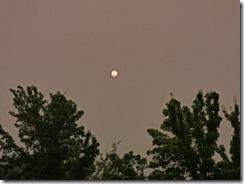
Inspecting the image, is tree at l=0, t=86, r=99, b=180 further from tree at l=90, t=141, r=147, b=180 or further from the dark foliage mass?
tree at l=90, t=141, r=147, b=180

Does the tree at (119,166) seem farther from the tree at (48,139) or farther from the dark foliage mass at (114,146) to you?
the tree at (48,139)

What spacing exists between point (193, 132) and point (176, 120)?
46cm

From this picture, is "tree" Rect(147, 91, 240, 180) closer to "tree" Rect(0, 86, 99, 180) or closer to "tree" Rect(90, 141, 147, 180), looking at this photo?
"tree" Rect(90, 141, 147, 180)

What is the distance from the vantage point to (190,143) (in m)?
8.48

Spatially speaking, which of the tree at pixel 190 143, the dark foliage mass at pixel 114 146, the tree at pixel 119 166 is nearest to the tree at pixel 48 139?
the dark foliage mass at pixel 114 146

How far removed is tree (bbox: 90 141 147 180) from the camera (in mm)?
7469

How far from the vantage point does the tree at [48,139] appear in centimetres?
820

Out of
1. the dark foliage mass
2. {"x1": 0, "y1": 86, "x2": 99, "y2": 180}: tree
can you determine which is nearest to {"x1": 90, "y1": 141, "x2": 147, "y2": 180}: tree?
the dark foliage mass

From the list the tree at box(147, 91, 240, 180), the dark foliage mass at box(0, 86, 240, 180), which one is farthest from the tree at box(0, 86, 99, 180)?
the tree at box(147, 91, 240, 180)

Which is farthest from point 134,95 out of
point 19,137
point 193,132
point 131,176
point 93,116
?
point 19,137

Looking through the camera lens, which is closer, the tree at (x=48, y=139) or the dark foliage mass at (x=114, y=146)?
the dark foliage mass at (x=114, y=146)

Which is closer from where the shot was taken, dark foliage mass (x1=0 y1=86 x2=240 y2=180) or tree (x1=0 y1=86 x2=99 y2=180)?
dark foliage mass (x1=0 y1=86 x2=240 y2=180)

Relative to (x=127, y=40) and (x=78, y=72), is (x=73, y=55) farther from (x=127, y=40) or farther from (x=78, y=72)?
(x=127, y=40)

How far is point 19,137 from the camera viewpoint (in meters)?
9.29
